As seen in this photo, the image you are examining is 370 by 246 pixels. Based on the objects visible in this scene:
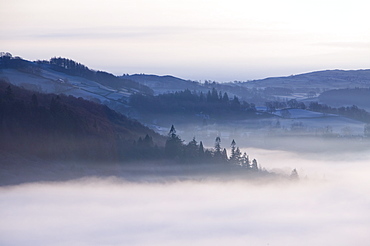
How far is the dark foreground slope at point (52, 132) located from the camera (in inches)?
2012

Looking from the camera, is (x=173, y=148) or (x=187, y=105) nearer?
(x=173, y=148)

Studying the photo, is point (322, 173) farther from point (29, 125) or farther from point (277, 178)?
point (29, 125)

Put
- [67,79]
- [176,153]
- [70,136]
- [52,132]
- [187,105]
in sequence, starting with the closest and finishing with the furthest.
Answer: [52,132] < [70,136] < [176,153] < [67,79] < [187,105]

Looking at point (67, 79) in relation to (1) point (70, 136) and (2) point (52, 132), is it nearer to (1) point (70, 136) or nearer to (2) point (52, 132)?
(1) point (70, 136)

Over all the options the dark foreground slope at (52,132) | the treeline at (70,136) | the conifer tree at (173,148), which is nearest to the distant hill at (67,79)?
the treeline at (70,136)

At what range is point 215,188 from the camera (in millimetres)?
56031

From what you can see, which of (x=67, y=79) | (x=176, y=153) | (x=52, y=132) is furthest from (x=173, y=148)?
(x=67, y=79)

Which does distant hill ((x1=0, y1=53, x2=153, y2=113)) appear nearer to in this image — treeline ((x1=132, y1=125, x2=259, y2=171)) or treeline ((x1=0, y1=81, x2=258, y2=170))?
treeline ((x1=0, y1=81, x2=258, y2=170))

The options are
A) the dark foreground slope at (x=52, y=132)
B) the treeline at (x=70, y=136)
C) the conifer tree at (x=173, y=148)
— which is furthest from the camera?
the conifer tree at (x=173, y=148)

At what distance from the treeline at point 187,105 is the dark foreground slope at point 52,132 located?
57595 mm

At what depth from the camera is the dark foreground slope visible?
51.1 m

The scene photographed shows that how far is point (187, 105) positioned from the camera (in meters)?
127

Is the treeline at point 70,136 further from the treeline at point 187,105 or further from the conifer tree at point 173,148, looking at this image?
the treeline at point 187,105

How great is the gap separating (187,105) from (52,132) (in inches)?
2951
